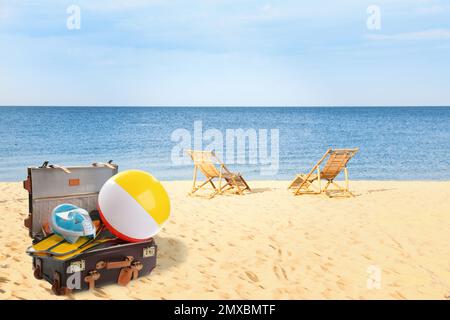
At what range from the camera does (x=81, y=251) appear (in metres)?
4.22

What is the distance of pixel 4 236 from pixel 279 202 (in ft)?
16.5

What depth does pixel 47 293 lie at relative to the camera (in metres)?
4.19

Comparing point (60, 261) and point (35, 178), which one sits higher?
point (35, 178)

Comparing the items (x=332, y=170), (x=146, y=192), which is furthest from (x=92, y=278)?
(x=332, y=170)

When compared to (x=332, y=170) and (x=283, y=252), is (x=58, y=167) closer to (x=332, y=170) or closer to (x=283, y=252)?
(x=283, y=252)

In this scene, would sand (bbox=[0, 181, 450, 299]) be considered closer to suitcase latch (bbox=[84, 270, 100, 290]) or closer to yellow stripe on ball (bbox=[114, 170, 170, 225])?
suitcase latch (bbox=[84, 270, 100, 290])

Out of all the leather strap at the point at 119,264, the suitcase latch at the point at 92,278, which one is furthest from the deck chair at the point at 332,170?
the suitcase latch at the point at 92,278

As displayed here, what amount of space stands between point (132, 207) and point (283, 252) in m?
2.12

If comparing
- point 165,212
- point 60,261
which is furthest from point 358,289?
point 60,261

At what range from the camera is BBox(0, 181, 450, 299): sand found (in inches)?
174

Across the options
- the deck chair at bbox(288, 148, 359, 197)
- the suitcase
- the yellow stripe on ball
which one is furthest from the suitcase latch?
the deck chair at bbox(288, 148, 359, 197)

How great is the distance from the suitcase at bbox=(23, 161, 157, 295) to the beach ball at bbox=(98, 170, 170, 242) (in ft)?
0.54

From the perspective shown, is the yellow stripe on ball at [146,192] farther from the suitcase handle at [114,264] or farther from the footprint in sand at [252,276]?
the footprint in sand at [252,276]
